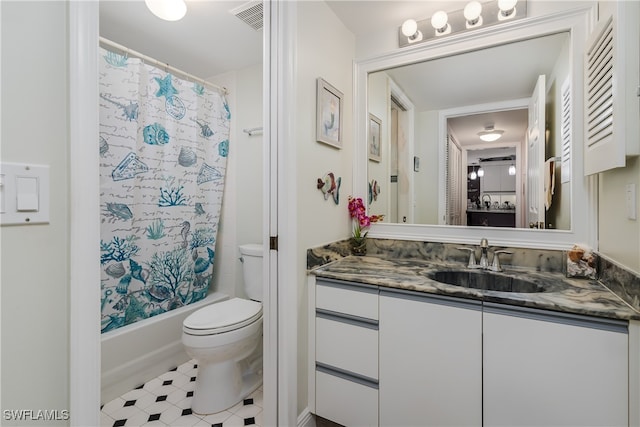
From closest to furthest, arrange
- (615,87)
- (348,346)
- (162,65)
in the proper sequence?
1. (615,87)
2. (348,346)
3. (162,65)

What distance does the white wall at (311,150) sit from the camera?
1.45 m

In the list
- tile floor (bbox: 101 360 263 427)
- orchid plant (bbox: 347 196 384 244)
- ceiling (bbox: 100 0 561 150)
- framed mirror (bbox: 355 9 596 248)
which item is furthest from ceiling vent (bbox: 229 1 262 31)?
tile floor (bbox: 101 360 263 427)

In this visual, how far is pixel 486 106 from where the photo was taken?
1.66m

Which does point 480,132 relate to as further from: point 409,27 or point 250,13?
point 250,13

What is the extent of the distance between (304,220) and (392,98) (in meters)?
1.02

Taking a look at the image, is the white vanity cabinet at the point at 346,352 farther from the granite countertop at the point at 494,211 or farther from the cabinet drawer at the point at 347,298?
the granite countertop at the point at 494,211

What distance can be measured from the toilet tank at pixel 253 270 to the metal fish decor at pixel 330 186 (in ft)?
2.50

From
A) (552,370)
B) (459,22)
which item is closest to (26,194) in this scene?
(552,370)

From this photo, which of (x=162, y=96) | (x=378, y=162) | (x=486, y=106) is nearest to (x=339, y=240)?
(x=378, y=162)

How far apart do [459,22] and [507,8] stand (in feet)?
0.74

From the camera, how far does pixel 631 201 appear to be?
1021 mm

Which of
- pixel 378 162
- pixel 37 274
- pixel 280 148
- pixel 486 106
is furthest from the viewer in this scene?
pixel 378 162

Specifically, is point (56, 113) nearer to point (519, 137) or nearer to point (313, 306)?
point (313, 306)

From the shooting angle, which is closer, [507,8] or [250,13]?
[507,8]
